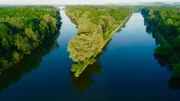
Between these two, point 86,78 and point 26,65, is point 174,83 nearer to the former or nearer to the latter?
point 86,78

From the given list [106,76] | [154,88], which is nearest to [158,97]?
[154,88]

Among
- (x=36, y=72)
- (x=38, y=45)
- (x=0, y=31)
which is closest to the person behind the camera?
(x=36, y=72)

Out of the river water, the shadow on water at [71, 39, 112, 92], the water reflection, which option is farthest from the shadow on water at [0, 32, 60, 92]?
the water reflection

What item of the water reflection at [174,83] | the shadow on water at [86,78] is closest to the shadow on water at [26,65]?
the shadow on water at [86,78]

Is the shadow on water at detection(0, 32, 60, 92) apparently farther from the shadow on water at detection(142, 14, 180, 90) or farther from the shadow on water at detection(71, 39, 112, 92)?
the shadow on water at detection(142, 14, 180, 90)

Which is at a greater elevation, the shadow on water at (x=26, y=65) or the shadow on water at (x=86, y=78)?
the shadow on water at (x=86, y=78)

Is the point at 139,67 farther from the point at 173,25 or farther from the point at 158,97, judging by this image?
the point at 173,25

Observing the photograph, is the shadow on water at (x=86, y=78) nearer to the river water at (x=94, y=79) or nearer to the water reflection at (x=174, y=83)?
the river water at (x=94, y=79)
